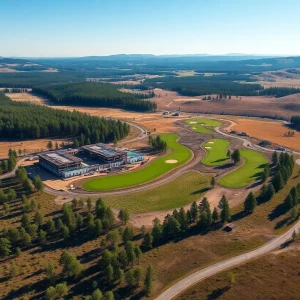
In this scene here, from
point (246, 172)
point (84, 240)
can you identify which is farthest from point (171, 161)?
point (84, 240)

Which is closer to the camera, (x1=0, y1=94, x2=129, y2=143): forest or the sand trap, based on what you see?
the sand trap

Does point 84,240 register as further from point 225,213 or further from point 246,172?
point 246,172

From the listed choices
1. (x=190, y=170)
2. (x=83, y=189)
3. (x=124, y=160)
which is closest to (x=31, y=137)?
(x=124, y=160)

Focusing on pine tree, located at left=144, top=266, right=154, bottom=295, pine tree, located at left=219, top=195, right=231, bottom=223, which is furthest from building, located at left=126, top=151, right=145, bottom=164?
pine tree, located at left=144, top=266, right=154, bottom=295

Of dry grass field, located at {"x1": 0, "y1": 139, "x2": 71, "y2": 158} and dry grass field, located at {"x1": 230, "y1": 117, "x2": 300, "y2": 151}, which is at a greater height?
dry grass field, located at {"x1": 0, "y1": 139, "x2": 71, "y2": 158}

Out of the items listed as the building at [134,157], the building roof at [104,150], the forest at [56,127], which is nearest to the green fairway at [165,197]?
the building at [134,157]

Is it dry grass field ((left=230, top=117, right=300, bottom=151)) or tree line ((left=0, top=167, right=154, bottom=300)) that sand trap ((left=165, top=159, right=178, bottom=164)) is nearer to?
tree line ((left=0, top=167, right=154, bottom=300))
